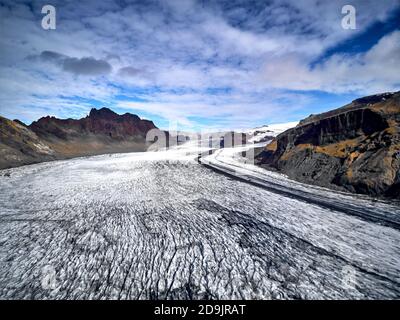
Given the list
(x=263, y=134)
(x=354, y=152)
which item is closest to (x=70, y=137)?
(x=263, y=134)

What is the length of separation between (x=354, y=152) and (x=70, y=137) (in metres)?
36.6

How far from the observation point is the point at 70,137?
33.8 metres

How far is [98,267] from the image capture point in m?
3.71

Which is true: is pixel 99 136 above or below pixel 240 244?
above

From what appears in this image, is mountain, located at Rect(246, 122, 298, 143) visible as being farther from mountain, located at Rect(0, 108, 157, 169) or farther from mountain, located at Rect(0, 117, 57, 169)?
mountain, located at Rect(0, 117, 57, 169)

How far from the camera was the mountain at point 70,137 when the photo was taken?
18328mm

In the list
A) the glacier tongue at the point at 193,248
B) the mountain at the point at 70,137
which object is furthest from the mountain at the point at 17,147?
the glacier tongue at the point at 193,248

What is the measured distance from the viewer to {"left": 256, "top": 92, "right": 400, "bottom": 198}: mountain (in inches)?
285

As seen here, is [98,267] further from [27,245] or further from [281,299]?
[281,299]

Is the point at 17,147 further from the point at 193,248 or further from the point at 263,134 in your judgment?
the point at 263,134

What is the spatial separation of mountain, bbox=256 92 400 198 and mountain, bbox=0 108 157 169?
736 inches

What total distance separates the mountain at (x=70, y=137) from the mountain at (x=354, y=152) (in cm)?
1870
